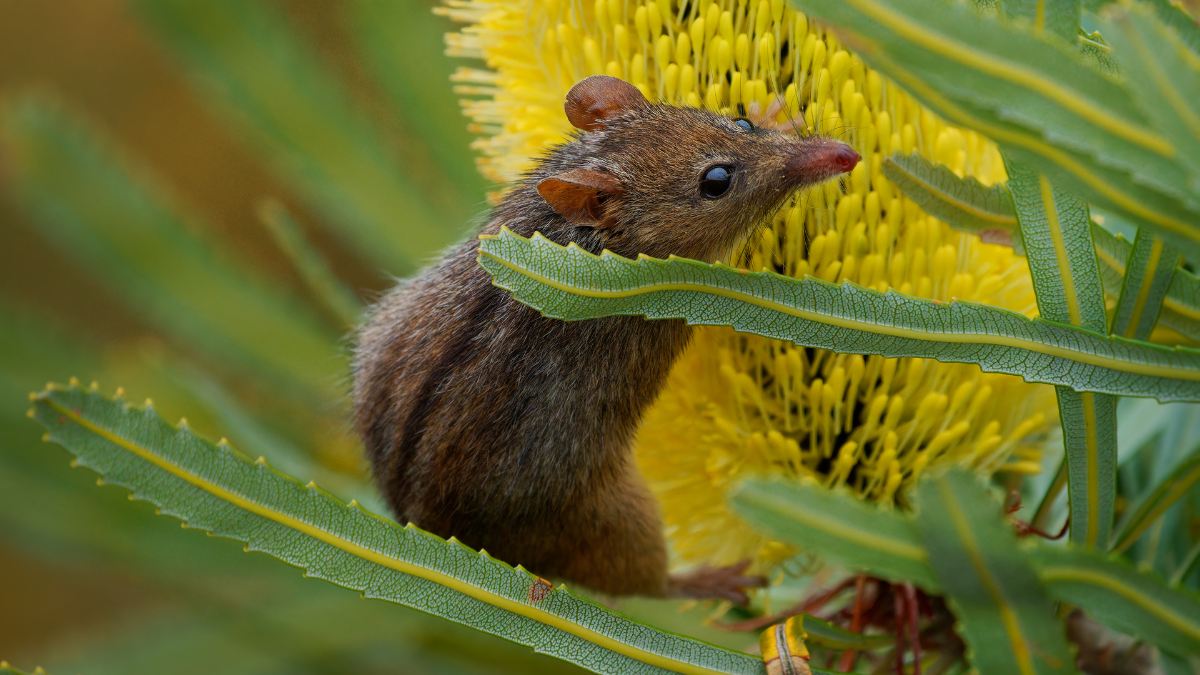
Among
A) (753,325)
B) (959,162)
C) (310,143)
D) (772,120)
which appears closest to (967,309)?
(753,325)

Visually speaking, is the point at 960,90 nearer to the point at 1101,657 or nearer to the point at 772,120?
the point at 772,120

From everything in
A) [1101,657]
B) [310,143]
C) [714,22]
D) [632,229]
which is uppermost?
[714,22]

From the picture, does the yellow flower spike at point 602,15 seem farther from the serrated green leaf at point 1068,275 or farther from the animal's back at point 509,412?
the serrated green leaf at point 1068,275

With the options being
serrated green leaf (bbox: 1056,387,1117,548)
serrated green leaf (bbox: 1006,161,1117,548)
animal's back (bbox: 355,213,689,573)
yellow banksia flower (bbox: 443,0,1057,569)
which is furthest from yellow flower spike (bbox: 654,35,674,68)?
serrated green leaf (bbox: 1056,387,1117,548)

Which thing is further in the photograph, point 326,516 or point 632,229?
point 632,229

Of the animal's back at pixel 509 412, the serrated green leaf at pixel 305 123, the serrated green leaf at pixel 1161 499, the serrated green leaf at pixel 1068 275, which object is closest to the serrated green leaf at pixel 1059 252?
the serrated green leaf at pixel 1068 275

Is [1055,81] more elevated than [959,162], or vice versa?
[1055,81]

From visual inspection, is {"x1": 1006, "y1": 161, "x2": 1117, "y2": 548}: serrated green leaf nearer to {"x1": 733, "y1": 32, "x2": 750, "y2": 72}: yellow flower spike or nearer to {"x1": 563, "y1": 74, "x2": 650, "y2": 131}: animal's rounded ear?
{"x1": 733, "y1": 32, "x2": 750, "y2": 72}: yellow flower spike
